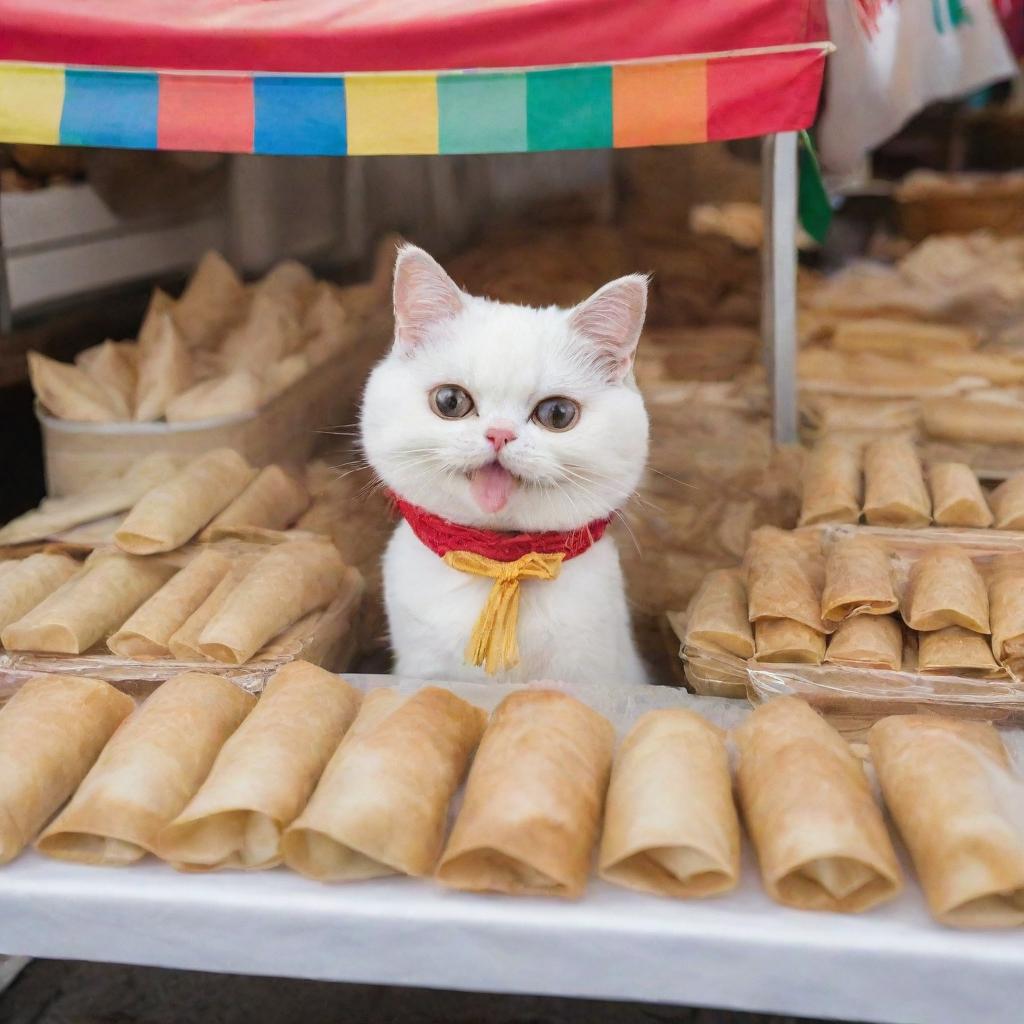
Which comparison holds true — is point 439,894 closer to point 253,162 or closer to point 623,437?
point 623,437

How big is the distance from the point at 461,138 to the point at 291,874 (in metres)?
1.24

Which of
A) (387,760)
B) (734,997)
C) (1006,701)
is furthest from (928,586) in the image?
(387,760)

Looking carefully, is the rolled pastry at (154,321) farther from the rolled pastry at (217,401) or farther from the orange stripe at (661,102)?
the orange stripe at (661,102)

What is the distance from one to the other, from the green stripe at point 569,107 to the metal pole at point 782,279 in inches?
27.6

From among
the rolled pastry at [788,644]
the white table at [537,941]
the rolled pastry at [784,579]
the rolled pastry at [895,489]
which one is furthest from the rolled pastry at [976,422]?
the white table at [537,941]

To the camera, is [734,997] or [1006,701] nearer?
[734,997]

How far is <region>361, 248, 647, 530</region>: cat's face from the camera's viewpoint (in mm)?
1660

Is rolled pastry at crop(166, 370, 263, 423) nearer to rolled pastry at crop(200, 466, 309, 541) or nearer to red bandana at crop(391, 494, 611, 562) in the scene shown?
rolled pastry at crop(200, 466, 309, 541)

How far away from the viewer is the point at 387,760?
138 centimetres

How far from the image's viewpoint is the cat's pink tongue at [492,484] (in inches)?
65.7

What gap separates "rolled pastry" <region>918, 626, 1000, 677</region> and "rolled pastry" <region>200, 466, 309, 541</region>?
4.60ft

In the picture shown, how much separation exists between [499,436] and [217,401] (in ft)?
4.54

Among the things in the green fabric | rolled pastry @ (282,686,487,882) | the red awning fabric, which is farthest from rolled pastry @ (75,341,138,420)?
the green fabric

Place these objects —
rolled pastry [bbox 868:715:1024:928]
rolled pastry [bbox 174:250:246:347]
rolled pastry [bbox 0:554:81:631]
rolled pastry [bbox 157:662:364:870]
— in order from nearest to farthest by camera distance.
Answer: rolled pastry [bbox 868:715:1024:928] → rolled pastry [bbox 157:662:364:870] → rolled pastry [bbox 0:554:81:631] → rolled pastry [bbox 174:250:246:347]
